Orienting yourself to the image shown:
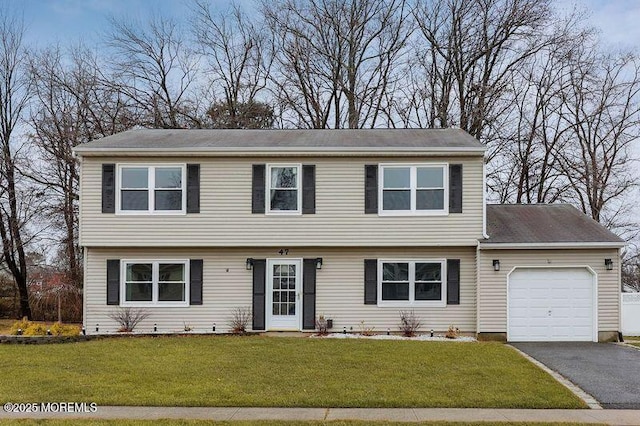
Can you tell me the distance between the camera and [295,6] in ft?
94.3

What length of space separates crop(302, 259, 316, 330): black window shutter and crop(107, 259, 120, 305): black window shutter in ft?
16.9

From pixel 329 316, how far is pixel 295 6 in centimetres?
1879

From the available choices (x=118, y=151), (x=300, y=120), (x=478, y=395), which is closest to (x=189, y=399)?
(x=478, y=395)

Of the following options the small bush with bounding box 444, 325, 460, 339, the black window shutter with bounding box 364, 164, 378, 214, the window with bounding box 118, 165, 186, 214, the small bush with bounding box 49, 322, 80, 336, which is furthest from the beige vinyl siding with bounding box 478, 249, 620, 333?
the small bush with bounding box 49, 322, 80, 336

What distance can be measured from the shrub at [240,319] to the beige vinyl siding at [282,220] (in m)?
1.91

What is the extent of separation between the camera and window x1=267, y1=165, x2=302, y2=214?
15.4 meters

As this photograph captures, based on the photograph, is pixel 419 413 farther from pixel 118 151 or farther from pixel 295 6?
pixel 295 6

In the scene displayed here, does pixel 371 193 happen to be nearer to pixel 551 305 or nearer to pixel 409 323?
pixel 409 323

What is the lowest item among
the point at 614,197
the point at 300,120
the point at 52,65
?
the point at 614,197

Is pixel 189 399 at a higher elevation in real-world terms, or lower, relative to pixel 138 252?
lower

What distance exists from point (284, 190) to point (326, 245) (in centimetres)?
188

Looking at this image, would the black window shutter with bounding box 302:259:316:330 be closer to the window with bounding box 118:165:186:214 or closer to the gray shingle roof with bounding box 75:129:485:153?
the gray shingle roof with bounding box 75:129:485:153

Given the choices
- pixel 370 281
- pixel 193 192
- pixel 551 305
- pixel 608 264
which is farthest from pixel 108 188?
pixel 608 264

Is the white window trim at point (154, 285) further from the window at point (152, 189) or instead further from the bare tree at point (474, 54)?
the bare tree at point (474, 54)
